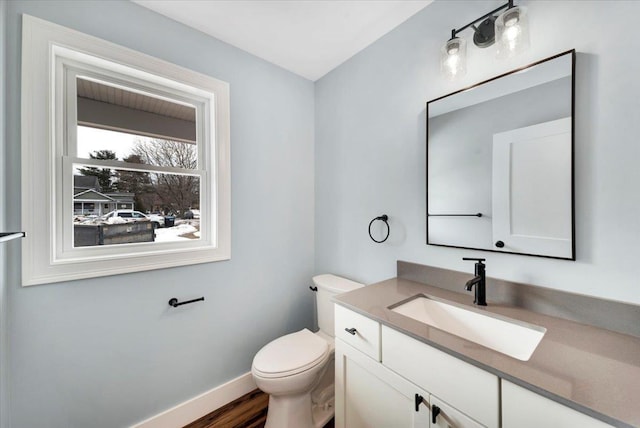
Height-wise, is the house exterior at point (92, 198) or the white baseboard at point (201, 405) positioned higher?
the house exterior at point (92, 198)

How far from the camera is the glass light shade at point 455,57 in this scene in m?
1.18

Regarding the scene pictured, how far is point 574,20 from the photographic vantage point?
3.03ft

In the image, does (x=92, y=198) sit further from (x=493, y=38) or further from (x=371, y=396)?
(x=493, y=38)

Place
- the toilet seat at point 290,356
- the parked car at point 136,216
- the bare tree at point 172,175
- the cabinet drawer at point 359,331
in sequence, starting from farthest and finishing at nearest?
the bare tree at point 172,175 → the parked car at point 136,216 → the toilet seat at point 290,356 → the cabinet drawer at point 359,331

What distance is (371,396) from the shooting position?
1026mm

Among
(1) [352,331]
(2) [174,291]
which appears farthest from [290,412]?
(2) [174,291]

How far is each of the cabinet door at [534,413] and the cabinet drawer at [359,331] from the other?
435mm

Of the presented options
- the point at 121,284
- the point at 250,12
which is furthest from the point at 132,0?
the point at 121,284

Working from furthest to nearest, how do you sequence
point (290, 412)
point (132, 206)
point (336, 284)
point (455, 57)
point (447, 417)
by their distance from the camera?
point (336, 284) → point (132, 206) → point (290, 412) → point (455, 57) → point (447, 417)

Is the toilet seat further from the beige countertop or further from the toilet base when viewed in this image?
the beige countertop

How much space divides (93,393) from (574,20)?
8.91 feet

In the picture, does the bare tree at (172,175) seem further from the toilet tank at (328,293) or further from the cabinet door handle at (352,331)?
the cabinet door handle at (352,331)

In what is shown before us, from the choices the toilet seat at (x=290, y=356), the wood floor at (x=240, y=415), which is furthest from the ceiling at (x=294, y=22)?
the wood floor at (x=240, y=415)

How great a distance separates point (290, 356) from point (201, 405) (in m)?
0.73
